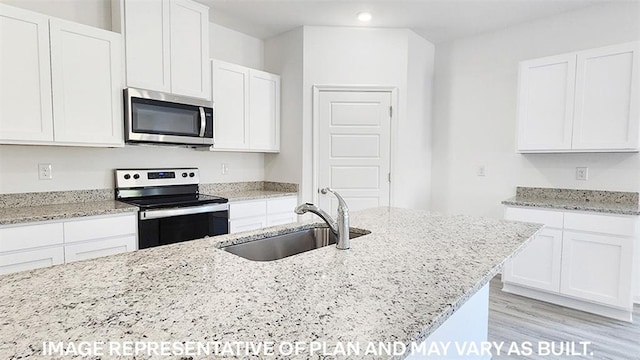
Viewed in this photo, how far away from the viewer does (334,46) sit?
364 cm

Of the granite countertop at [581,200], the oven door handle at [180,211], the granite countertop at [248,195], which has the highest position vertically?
the granite countertop at [581,200]

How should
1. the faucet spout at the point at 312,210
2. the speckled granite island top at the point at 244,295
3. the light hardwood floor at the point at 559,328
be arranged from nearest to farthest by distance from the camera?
the speckled granite island top at the point at 244,295, the faucet spout at the point at 312,210, the light hardwood floor at the point at 559,328

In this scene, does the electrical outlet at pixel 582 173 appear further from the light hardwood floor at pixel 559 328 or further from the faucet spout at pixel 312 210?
the faucet spout at pixel 312 210

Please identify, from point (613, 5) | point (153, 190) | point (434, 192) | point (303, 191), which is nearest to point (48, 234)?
point (153, 190)

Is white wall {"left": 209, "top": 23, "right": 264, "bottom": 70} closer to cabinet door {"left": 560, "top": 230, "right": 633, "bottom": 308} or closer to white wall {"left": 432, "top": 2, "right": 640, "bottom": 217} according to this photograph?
white wall {"left": 432, "top": 2, "right": 640, "bottom": 217}

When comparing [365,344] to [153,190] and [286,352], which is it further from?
[153,190]

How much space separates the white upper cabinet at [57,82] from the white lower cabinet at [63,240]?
0.59 meters

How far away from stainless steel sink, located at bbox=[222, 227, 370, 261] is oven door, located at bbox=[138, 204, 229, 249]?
53.6 inches

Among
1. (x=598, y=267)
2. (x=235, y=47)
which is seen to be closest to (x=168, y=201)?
(x=235, y=47)

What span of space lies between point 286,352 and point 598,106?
3.33m

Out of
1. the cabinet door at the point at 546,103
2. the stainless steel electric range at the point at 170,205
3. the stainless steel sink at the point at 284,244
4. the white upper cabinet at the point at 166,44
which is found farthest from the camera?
the cabinet door at the point at 546,103

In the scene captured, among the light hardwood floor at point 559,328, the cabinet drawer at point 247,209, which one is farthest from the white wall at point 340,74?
the light hardwood floor at point 559,328

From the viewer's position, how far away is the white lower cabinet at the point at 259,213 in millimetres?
3192

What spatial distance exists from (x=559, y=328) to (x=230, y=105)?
3.35 m
